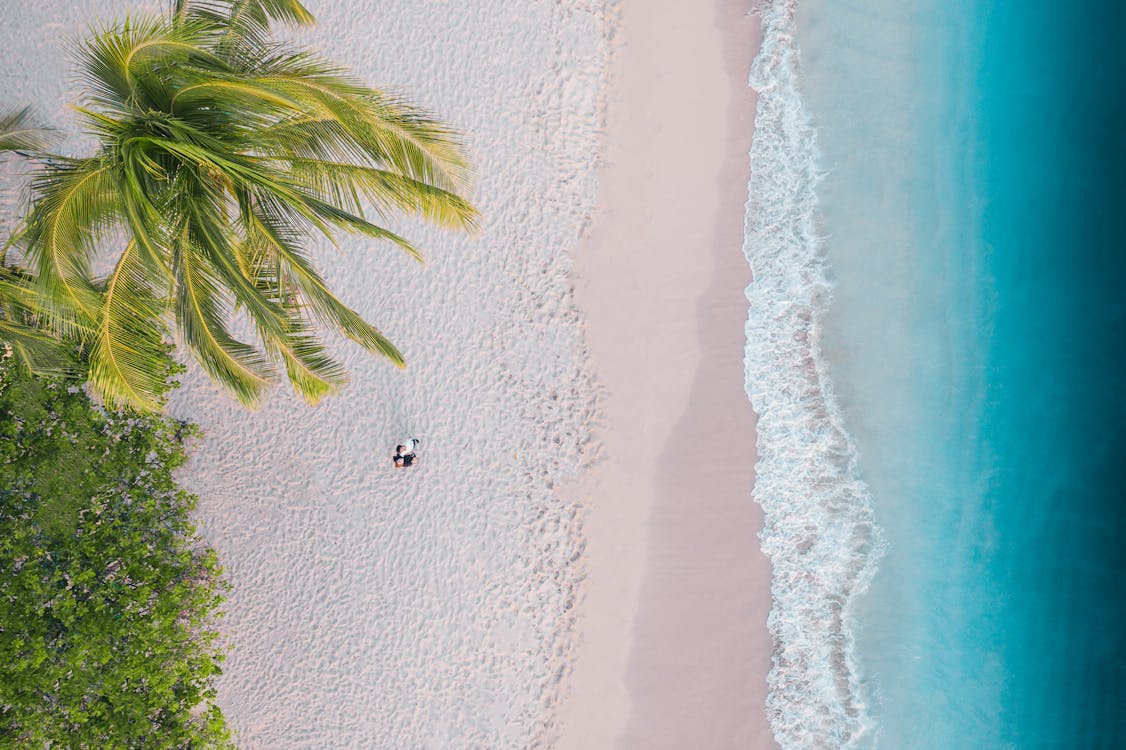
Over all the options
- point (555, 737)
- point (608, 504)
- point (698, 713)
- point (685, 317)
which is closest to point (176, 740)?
point (555, 737)

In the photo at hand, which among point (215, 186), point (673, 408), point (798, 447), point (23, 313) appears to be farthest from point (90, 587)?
point (798, 447)

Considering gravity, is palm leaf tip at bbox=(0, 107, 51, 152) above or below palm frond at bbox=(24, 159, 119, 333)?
above

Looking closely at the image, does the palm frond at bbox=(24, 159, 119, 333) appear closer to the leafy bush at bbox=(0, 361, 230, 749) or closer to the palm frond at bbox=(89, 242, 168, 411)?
the palm frond at bbox=(89, 242, 168, 411)

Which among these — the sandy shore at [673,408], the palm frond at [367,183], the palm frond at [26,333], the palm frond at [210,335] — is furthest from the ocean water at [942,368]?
the palm frond at [26,333]

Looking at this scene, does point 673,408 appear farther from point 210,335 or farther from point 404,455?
point 210,335

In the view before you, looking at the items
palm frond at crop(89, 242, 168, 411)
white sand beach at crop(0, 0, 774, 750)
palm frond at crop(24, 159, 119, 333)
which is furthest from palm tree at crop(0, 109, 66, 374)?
white sand beach at crop(0, 0, 774, 750)

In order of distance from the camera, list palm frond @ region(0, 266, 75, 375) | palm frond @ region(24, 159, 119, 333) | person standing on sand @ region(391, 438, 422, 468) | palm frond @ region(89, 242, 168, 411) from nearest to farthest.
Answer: palm frond @ region(24, 159, 119, 333)
palm frond @ region(89, 242, 168, 411)
palm frond @ region(0, 266, 75, 375)
person standing on sand @ region(391, 438, 422, 468)
